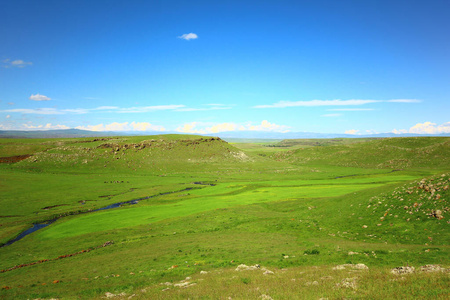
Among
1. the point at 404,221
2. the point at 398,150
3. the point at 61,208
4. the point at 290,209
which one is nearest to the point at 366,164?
the point at 398,150

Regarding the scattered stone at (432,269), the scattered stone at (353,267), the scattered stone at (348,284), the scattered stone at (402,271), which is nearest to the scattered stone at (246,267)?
the scattered stone at (353,267)

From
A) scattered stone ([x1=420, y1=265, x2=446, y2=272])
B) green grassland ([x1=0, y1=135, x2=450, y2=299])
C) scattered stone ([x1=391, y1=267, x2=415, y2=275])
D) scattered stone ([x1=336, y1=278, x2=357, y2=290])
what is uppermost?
scattered stone ([x1=420, y1=265, x2=446, y2=272])

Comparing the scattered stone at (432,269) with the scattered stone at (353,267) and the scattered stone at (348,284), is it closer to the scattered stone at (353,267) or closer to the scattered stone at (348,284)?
the scattered stone at (353,267)

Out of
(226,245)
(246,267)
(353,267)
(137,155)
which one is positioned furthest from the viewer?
(137,155)

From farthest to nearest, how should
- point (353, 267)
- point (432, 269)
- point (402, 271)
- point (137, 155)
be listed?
point (137, 155)
point (353, 267)
point (402, 271)
point (432, 269)

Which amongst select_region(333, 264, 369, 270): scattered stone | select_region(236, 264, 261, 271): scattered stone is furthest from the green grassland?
select_region(236, 264, 261, 271): scattered stone

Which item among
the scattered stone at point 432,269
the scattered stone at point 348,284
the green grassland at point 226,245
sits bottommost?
the green grassland at point 226,245

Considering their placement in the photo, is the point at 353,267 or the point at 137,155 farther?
the point at 137,155

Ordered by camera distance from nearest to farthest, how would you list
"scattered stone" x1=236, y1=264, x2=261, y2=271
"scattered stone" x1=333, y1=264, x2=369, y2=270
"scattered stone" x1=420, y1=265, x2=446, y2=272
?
"scattered stone" x1=420, y1=265, x2=446, y2=272, "scattered stone" x1=333, y1=264, x2=369, y2=270, "scattered stone" x1=236, y1=264, x2=261, y2=271

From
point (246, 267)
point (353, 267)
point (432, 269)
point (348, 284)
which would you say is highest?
point (432, 269)

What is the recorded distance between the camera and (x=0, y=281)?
2278 centimetres

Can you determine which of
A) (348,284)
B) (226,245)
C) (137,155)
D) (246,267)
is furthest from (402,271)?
(137,155)

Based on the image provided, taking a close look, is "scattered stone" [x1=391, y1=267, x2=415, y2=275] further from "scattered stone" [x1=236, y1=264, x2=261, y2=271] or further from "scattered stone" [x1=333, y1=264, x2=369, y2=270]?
"scattered stone" [x1=236, y1=264, x2=261, y2=271]

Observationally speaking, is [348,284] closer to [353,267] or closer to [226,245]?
[353,267]
